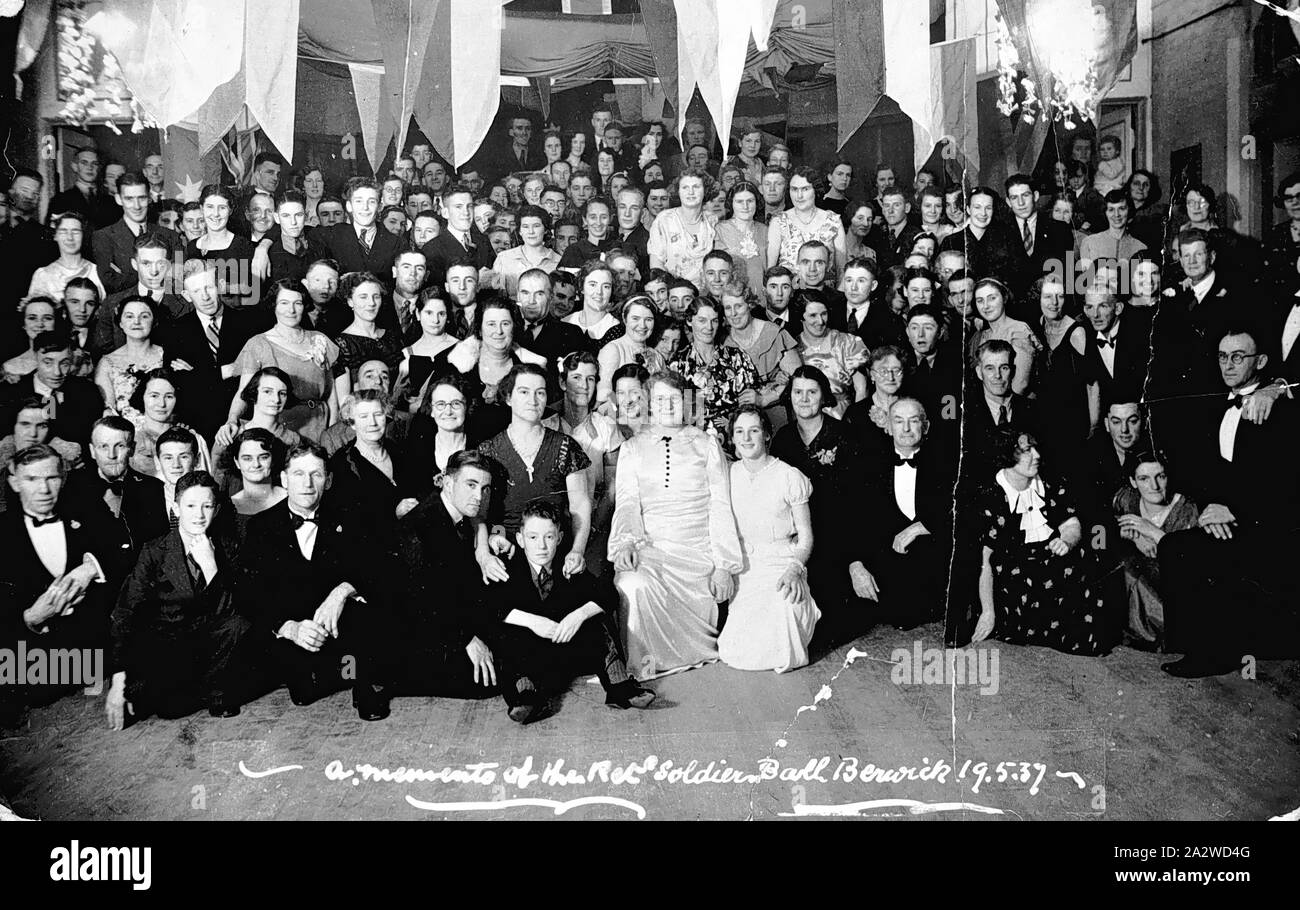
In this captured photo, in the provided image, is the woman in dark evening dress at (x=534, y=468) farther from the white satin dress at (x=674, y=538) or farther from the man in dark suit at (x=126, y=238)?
the man in dark suit at (x=126, y=238)

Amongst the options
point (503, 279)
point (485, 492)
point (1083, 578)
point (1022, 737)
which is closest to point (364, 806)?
point (485, 492)

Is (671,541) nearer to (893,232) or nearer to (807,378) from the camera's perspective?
(807,378)

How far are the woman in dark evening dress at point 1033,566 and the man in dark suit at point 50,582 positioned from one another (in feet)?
11.0

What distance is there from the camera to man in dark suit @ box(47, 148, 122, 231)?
3.71 meters

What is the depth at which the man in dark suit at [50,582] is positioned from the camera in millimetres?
3570

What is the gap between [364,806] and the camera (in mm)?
3443

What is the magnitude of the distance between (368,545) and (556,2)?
243 centimetres

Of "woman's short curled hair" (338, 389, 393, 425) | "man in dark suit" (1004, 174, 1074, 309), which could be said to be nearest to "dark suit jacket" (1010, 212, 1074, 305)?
"man in dark suit" (1004, 174, 1074, 309)

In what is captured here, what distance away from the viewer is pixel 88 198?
12.3ft

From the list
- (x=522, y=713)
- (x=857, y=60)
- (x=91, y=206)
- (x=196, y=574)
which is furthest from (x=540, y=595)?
(x=857, y=60)

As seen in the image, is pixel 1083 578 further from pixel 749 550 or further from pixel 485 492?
pixel 485 492

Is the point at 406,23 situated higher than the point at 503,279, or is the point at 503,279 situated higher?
Answer: the point at 406,23

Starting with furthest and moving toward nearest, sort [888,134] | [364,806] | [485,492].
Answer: [888,134], [485,492], [364,806]

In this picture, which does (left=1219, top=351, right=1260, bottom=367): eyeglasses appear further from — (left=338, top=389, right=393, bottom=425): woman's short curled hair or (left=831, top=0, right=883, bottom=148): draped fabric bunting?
(left=338, top=389, right=393, bottom=425): woman's short curled hair
